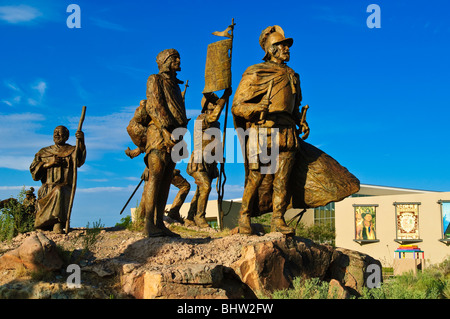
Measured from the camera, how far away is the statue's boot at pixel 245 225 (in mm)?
7914

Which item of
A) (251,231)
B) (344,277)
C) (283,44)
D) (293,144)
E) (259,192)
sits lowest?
(344,277)

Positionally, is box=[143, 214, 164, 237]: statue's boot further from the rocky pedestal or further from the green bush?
the green bush

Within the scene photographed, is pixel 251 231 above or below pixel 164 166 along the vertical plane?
below

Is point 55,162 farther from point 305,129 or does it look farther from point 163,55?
point 305,129

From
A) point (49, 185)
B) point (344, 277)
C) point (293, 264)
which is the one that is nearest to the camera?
point (293, 264)

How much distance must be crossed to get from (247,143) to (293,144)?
69 cm

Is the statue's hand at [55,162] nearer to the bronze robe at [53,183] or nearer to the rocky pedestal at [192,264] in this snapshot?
the bronze robe at [53,183]

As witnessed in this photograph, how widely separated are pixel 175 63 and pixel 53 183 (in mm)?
3297

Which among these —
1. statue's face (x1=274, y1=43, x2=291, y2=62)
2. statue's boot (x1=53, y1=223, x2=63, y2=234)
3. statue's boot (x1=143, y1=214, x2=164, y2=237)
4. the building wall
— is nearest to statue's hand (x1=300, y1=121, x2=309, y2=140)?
statue's face (x1=274, y1=43, x2=291, y2=62)

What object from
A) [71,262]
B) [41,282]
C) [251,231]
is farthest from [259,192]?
[41,282]

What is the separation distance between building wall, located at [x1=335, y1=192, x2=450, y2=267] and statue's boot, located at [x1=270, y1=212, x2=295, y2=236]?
86.8 ft

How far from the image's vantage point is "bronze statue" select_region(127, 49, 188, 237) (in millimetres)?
7547
